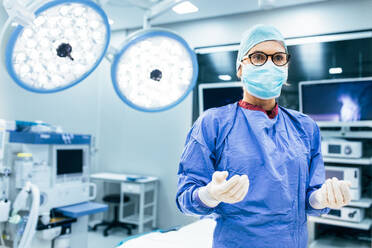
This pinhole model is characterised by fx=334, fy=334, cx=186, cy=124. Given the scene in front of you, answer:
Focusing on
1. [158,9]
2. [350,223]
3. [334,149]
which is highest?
[158,9]

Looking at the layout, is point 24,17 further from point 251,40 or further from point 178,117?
point 178,117

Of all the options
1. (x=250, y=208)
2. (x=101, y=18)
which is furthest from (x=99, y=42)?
(x=250, y=208)

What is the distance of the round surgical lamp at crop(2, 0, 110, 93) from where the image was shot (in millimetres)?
1251

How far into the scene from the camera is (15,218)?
190cm

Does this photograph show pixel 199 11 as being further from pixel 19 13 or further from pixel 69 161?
pixel 19 13

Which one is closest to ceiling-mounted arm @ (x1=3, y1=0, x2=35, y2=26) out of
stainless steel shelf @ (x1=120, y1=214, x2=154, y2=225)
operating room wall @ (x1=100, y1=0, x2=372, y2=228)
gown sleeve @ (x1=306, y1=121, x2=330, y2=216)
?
→ gown sleeve @ (x1=306, y1=121, x2=330, y2=216)

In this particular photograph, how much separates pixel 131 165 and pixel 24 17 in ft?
11.4

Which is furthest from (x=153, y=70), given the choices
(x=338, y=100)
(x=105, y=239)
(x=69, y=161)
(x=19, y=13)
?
(x=105, y=239)

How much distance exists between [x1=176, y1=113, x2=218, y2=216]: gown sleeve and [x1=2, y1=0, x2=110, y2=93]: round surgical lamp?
0.69 metres

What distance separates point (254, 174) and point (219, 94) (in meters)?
2.45

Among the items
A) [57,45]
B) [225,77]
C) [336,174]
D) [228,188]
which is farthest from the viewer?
[225,77]

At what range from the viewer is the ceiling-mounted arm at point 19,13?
43.5 inches

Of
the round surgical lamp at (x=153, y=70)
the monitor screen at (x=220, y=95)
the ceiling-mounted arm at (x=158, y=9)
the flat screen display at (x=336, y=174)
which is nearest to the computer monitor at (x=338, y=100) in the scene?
the flat screen display at (x=336, y=174)

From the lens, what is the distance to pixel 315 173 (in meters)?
1.10
